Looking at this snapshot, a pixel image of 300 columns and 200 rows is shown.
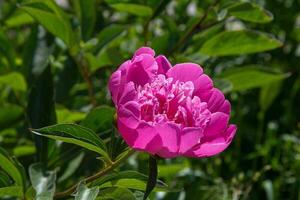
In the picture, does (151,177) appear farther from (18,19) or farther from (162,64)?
(18,19)

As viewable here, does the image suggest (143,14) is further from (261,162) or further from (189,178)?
(261,162)

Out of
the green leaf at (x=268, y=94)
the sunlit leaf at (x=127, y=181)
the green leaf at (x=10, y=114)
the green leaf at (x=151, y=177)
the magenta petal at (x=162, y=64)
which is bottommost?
the green leaf at (x=268, y=94)

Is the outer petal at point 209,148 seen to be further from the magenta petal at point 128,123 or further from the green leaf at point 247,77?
the green leaf at point 247,77

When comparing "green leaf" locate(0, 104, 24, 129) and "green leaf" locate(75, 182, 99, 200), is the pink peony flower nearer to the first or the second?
"green leaf" locate(75, 182, 99, 200)

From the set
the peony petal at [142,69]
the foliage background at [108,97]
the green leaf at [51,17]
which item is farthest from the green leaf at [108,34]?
the peony petal at [142,69]

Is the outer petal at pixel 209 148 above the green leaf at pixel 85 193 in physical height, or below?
above

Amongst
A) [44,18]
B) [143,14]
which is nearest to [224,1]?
[143,14]

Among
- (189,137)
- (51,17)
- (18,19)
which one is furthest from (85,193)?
(18,19)
